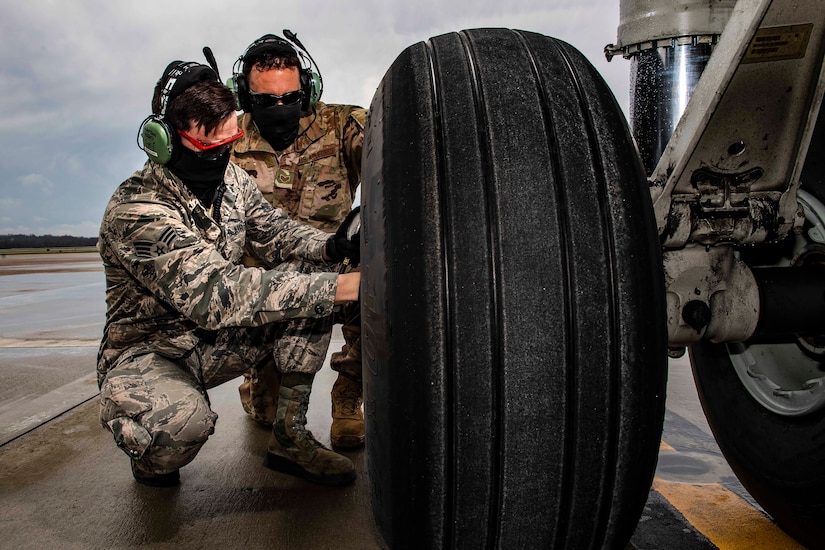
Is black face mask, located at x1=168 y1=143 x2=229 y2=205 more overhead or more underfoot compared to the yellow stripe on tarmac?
more overhead

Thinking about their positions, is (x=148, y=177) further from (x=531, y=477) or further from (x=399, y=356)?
(x=531, y=477)

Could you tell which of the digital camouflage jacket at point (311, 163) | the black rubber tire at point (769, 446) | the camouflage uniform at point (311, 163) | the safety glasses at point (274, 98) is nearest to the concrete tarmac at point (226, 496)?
the black rubber tire at point (769, 446)

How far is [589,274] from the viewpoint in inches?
39.9

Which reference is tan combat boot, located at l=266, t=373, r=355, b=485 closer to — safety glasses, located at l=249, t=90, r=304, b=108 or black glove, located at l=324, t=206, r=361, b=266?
black glove, located at l=324, t=206, r=361, b=266

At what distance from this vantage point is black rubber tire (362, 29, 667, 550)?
3.27 feet

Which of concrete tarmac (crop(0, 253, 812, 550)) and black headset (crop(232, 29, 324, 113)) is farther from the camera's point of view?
black headset (crop(232, 29, 324, 113))

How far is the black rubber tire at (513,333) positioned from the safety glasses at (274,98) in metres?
1.69

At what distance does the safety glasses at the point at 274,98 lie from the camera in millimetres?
2664

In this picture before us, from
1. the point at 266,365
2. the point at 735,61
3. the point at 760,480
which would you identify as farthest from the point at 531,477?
the point at 266,365

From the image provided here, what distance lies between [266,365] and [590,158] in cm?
196

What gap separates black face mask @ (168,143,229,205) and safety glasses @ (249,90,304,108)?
0.66 meters

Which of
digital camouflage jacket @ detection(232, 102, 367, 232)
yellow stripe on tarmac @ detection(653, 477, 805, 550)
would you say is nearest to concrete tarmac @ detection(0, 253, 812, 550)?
yellow stripe on tarmac @ detection(653, 477, 805, 550)

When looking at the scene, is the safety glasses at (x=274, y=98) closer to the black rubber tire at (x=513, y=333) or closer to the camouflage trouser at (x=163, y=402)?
the camouflage trouser at (x=163, y=402)

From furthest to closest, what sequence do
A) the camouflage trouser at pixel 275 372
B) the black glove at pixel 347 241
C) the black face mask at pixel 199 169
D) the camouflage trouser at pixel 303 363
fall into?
the camouflage trouser at pixel 275 372, the camouflage trouser at pixel 303 363, the black glove at pixel 347 241, the black face mask at pixel 199 169
